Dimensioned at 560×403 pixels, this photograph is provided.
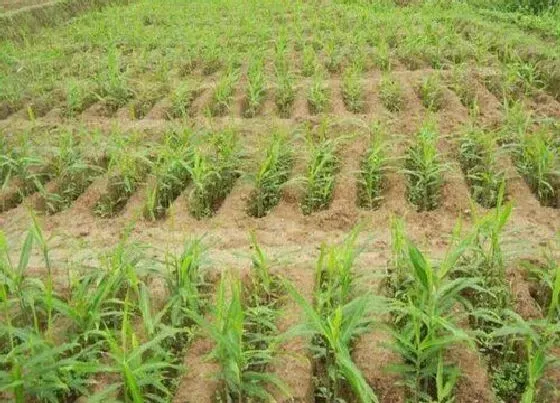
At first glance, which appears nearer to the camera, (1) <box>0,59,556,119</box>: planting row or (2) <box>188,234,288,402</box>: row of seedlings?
(2) <box>188,234,288,402</box>: row of seedlings

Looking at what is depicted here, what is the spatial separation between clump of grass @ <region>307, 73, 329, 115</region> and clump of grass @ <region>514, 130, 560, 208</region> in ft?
4.42

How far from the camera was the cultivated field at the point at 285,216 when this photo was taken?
1.83 m

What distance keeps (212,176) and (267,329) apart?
1.22m

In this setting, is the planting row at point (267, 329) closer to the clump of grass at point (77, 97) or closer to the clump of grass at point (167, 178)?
the clump of grass at point (167, 178)

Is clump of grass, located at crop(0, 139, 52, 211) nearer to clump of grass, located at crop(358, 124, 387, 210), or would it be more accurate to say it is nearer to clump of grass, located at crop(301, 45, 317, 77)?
clump of grass, located at crop(358, 124, 387, 210)

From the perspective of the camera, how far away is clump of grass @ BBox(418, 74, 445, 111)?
4070mm

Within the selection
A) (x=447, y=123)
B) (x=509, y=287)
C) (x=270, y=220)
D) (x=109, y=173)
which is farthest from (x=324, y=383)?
(x=447, y=123)

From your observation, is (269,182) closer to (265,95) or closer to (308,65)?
(265,95)

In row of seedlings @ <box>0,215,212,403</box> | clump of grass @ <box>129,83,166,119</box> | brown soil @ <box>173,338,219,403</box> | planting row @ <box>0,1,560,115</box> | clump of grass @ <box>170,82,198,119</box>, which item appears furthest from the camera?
planting row @ <box>0,1,560,115</box>

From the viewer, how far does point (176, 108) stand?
13.6 feet

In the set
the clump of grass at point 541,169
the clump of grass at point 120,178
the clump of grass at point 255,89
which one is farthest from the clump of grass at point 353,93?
the clump of grass at point 120,178

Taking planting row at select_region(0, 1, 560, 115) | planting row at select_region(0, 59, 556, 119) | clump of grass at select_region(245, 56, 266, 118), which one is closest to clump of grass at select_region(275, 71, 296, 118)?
planting row at select_region(0, 59, 556, 119)

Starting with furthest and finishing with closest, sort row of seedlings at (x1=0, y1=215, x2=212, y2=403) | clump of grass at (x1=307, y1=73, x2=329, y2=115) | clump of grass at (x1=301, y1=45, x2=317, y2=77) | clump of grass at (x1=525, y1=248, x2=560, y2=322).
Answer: clump of grass at (x1=301, y1=45, x2=317, y2=77) → clump of grass at (x1=307, y1=73, x2=329, y2=115) → clump of grass at (x1=525, y1=248, x2=560, y2=322) → row of seedlings at (x1=0, y1=215, x2=212, y2=403)

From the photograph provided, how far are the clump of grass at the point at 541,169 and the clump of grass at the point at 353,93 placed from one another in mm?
1214
